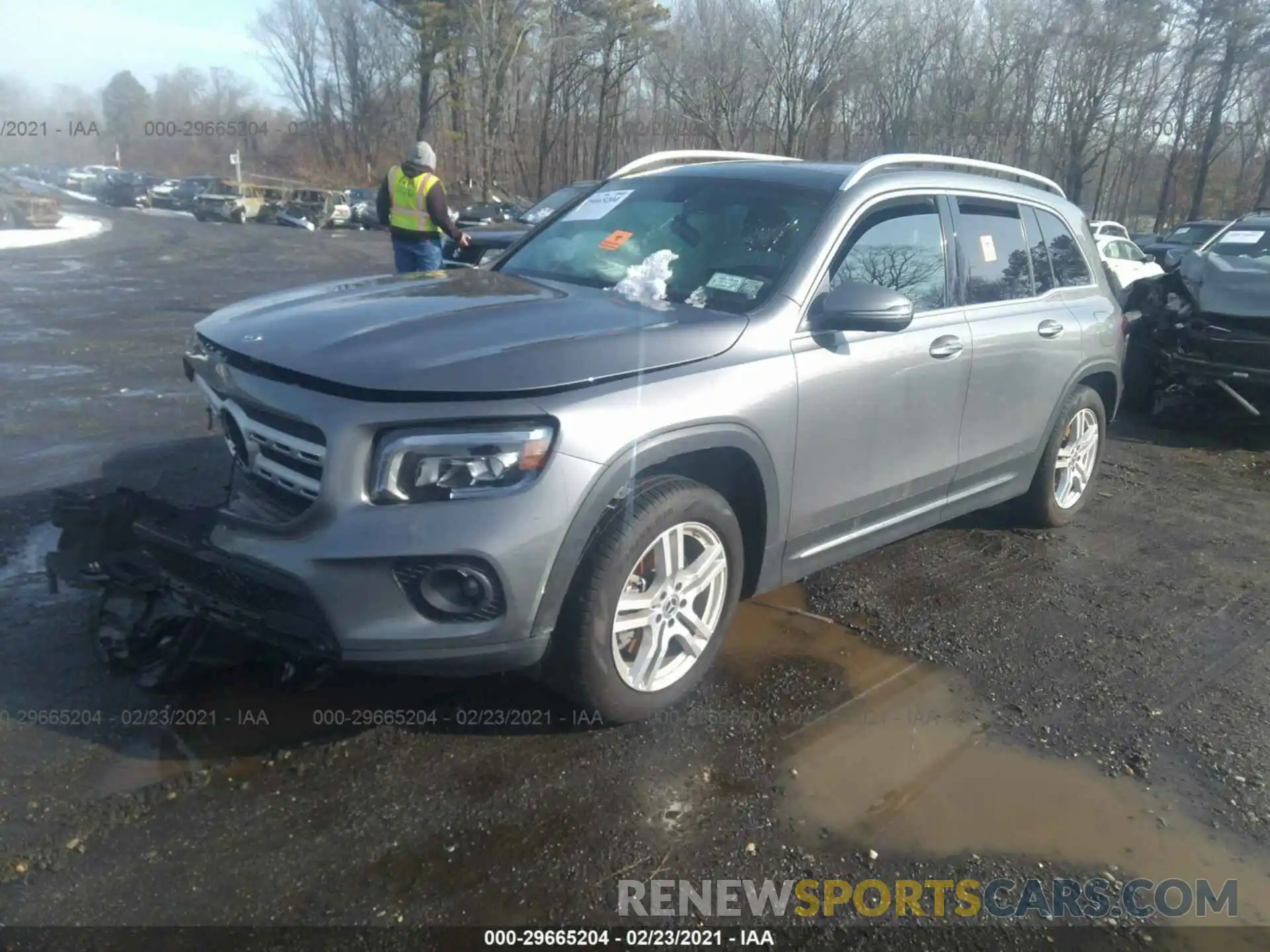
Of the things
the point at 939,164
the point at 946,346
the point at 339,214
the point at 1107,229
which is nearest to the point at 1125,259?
the point at 1107,229

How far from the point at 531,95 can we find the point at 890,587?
5124cm

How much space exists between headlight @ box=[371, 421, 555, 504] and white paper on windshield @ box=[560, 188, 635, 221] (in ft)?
6.30

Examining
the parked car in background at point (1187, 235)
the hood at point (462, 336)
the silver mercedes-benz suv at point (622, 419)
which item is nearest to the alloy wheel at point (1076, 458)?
the silver mercedes-benz suv at point (622, 419)

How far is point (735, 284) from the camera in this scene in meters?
3.60

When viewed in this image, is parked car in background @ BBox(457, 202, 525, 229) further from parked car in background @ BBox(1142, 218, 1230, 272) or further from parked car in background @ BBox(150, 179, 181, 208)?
parked car in background @ BBox(1142, 218, 1230, 272)

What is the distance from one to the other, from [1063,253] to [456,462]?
3828 mm

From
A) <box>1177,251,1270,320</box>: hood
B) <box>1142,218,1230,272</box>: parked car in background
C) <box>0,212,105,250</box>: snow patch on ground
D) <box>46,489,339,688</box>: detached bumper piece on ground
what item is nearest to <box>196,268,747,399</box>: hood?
<box>46,489,339,688</box>: detached bumper piece on ground

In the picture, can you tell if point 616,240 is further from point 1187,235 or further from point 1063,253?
point 1187,235

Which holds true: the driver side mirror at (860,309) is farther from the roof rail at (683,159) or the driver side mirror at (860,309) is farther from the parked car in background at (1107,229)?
the parked car in background at (1107,229)

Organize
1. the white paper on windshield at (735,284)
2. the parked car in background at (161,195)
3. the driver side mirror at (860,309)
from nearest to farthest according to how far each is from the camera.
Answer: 1. the driver side mirror at (860,309)
2. the white paper on windshield at (735,284)
3. the parked car in background at (161,195)

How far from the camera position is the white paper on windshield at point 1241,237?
861 cm

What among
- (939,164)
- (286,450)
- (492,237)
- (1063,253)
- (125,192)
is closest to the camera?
(286,450)

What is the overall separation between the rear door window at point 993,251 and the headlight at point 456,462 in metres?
2.46

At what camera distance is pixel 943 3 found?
120 feet
